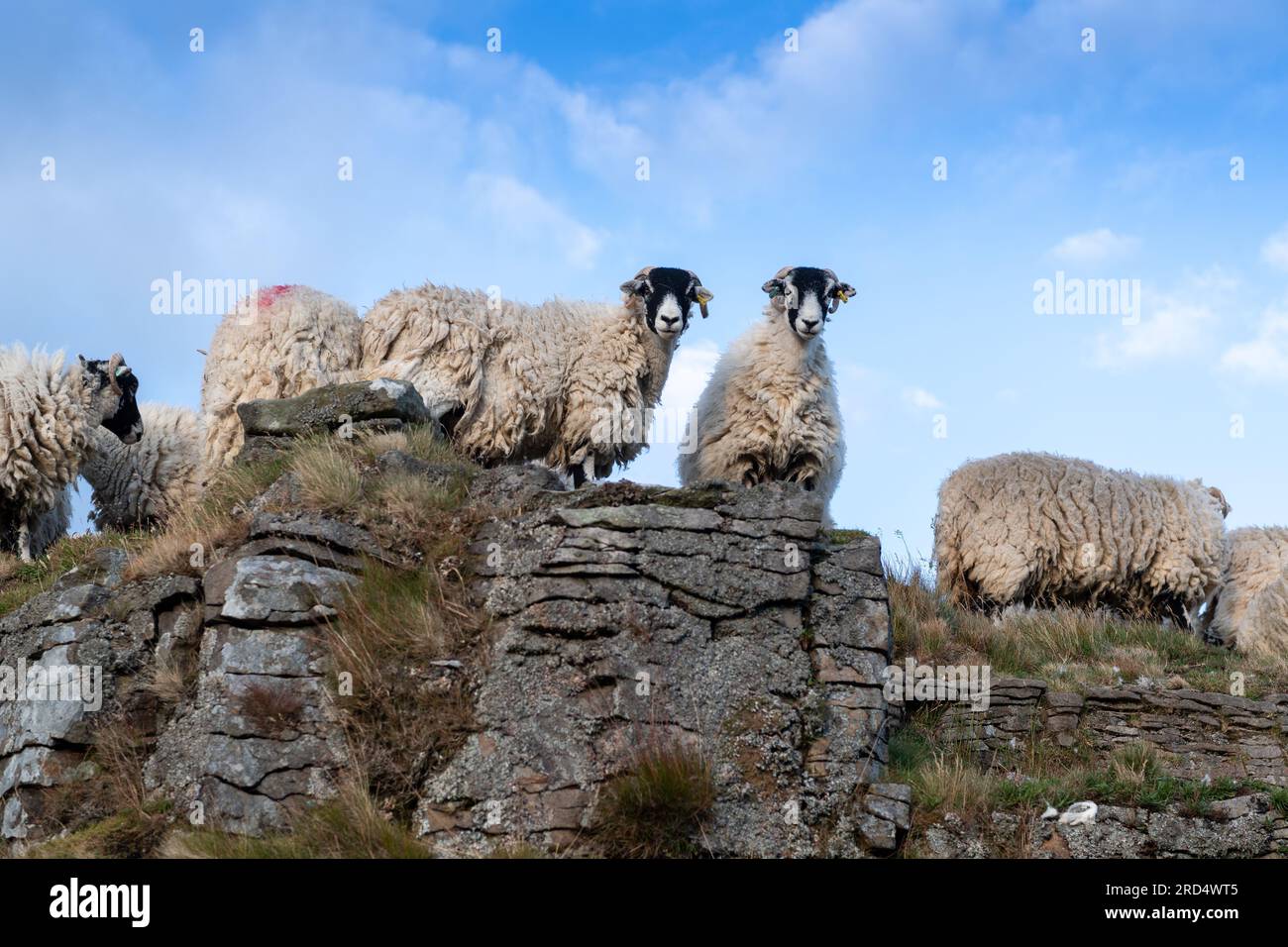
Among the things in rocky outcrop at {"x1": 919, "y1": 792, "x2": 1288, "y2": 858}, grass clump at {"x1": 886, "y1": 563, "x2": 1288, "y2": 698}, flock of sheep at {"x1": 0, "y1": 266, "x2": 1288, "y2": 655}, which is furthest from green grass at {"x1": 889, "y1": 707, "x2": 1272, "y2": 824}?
flock of sheep at {"x1": 0, "y1": 266, "x2": 1288, "y2": 655}

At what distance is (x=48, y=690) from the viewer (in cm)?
944

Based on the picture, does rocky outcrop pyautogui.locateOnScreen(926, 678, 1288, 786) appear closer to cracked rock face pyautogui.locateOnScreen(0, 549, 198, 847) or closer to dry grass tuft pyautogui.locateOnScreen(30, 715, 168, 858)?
dry grass tuft pyautogui.locateOnScreen(30, 715, 168, 858)

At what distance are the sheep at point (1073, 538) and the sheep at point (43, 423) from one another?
9831 millimetres

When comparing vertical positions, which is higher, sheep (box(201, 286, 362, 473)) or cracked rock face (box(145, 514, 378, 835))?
sheep (box(201, 286, 362, 473))

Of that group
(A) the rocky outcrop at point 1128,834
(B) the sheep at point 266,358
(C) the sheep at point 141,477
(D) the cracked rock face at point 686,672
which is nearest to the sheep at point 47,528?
(C) the sheep at point 141,477

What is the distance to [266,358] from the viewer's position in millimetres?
13023

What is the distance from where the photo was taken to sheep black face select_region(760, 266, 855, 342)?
13094 millimetres

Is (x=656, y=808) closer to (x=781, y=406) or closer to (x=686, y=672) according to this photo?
(x=686, y=672)

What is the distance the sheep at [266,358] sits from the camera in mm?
13008

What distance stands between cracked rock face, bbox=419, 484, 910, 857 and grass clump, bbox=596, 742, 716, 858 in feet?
0.40

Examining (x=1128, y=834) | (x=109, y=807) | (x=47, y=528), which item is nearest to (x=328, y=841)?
(x=109, y=807)

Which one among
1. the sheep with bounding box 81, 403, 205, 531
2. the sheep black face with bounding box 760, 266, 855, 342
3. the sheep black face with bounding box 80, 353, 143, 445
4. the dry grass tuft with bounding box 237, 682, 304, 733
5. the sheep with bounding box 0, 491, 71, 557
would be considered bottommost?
the dry grass tuft with bounding box 237, 682, 304, 733

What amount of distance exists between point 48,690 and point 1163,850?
7.97 m
